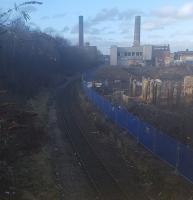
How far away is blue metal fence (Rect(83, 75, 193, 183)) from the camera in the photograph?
14.7 m

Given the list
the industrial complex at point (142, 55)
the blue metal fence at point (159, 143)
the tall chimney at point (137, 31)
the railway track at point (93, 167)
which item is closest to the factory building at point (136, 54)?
the industrial complex at point (142, 55)

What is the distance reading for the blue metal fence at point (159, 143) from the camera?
1474 cm

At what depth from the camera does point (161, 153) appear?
17.5m

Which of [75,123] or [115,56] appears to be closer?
[75,123]

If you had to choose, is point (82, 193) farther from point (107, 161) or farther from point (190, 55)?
point (190, 55)

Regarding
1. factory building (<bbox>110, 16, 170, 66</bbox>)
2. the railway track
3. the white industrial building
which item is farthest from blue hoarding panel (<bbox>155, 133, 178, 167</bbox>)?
the white industrial building

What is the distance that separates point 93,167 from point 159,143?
2753mm

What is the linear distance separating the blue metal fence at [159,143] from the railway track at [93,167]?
2.23 meters

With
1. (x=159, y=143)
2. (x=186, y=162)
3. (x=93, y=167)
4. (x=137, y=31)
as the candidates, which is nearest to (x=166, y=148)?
(x=159, y=143)

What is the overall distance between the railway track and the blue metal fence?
2232mm

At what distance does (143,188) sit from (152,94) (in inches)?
739

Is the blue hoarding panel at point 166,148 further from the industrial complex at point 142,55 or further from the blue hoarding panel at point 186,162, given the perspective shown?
the industrial complex at point 142,55

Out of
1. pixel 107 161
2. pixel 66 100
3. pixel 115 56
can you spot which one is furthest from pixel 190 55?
pixel 107 161

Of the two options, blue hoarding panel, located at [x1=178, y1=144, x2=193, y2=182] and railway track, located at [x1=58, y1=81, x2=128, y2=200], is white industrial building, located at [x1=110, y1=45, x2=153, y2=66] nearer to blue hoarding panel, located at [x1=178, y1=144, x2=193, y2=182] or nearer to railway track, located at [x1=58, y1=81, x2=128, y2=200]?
railway track, located at [x1=58, y1=81, x2=128, y2=200]
